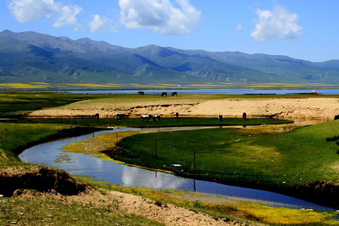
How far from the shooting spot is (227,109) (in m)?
83.7

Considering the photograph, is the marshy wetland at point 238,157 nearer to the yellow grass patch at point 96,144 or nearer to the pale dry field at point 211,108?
the yellow grass patch at point 96,144

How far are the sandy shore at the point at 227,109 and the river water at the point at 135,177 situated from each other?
43.5 metres

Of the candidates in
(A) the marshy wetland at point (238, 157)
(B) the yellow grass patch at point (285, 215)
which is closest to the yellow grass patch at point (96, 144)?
(A) the marshy wetland at point (238, 157)

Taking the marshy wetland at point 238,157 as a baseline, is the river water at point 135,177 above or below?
below

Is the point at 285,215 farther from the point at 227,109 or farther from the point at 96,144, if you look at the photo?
the point at 227,109

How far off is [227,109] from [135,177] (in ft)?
176

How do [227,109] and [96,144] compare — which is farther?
[227,109]

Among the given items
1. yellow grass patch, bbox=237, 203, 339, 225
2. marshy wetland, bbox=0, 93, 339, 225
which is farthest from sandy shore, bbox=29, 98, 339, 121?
yellow grass patch, bbox=237, 203, 339, 225

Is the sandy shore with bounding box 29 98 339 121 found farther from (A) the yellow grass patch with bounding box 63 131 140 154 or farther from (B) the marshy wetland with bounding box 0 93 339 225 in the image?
(A) the yellow grass patch with bounding box 63 131 140 154

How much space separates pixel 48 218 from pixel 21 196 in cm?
388

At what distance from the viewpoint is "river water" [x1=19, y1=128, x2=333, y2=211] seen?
27.1 m

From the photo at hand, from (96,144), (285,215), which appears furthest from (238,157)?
(96,144)

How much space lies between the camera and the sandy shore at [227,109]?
76688 mm

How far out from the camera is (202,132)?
54562 mm
